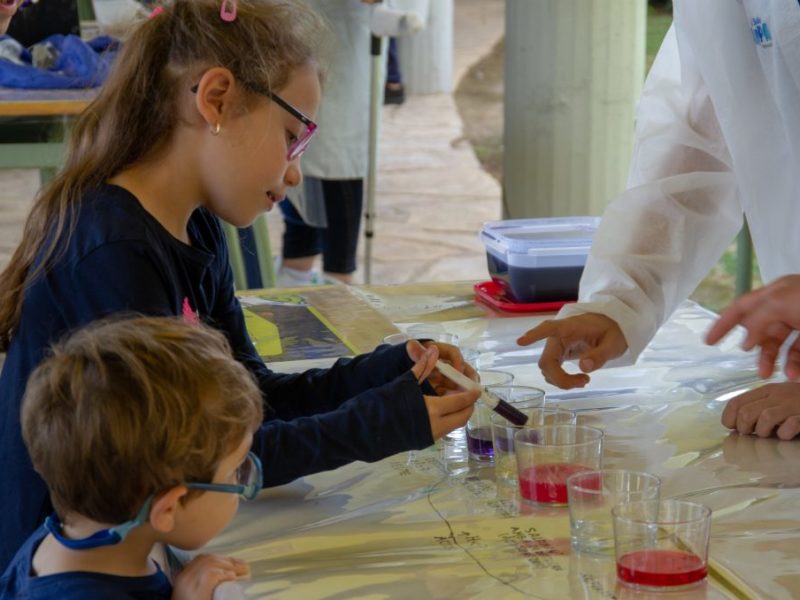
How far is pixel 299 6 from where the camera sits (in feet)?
5.54

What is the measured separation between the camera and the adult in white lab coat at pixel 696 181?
5.77 ft

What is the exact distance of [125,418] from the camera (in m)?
1.09

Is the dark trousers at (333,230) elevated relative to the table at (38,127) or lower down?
lower down

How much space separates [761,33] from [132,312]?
102 centimetres

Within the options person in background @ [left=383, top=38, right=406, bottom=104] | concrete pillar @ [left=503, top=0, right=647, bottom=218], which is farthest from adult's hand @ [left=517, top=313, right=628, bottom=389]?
person in background @ [left=383, top=38, right=406, bottom=104]

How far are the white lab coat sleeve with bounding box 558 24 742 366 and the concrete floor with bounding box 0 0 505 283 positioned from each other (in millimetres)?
3338

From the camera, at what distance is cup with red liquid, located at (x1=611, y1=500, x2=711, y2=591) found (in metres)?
1.09

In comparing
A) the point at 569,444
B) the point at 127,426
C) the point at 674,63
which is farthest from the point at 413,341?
the point at 674,63

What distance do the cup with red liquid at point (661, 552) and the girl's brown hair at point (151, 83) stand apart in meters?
0.76

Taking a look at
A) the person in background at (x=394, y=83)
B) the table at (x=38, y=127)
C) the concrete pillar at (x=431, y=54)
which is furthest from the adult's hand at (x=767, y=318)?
the concrete pillar at (x=431, y=54)

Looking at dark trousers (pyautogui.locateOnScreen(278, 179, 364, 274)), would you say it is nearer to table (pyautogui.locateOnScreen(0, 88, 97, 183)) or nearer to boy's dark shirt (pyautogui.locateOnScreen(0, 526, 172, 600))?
table (pyautogui.locateOnScreen(0, 88, 97, 183))

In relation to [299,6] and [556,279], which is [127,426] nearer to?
[299,6]

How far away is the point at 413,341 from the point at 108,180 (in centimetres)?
44

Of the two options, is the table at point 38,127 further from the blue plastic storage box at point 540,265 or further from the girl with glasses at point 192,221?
the girl with glasses at point 192,221
